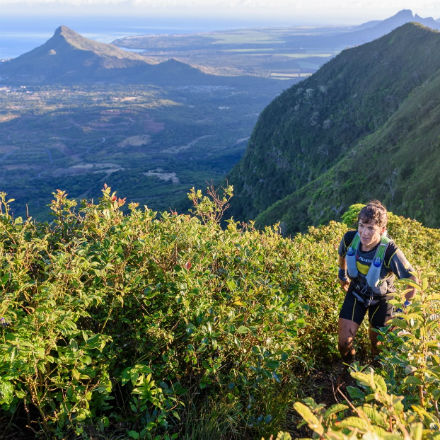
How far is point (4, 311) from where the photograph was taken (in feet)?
8.64

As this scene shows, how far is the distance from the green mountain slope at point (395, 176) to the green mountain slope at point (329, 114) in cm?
721

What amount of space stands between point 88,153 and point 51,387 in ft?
576

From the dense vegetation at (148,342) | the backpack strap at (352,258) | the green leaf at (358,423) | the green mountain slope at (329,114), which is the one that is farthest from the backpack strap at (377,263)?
the green mountain slope at (329,114)

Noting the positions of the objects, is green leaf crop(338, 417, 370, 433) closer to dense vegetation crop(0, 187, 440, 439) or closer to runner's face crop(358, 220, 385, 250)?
dense vegetation crop(0, 187, 440, 439)

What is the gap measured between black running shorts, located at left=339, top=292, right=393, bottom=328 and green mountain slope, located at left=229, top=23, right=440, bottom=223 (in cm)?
3935

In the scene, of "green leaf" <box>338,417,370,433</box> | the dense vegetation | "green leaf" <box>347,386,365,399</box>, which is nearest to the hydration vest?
the dense vegetation

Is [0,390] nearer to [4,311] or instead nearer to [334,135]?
[4,311]

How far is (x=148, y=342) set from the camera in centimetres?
336

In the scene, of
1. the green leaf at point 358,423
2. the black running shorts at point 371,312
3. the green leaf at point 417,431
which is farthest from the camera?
the black running shorts at point 371,312

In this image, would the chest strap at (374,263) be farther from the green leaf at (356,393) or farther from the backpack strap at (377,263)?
the green leaf at (356,393)

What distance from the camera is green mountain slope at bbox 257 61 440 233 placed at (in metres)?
23.6

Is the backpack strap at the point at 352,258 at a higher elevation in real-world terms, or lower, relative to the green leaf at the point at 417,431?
lower

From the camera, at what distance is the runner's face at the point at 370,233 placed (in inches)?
172

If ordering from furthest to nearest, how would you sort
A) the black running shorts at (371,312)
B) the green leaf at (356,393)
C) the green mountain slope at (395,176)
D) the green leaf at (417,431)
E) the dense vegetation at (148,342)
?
1. the green mountain slope at (395,176)
2. the black running shorts at (371,312)
3. the dense vegetation at (148,342)
4. the green leaf at (356,393)
5. the green leaf at (417,431)
